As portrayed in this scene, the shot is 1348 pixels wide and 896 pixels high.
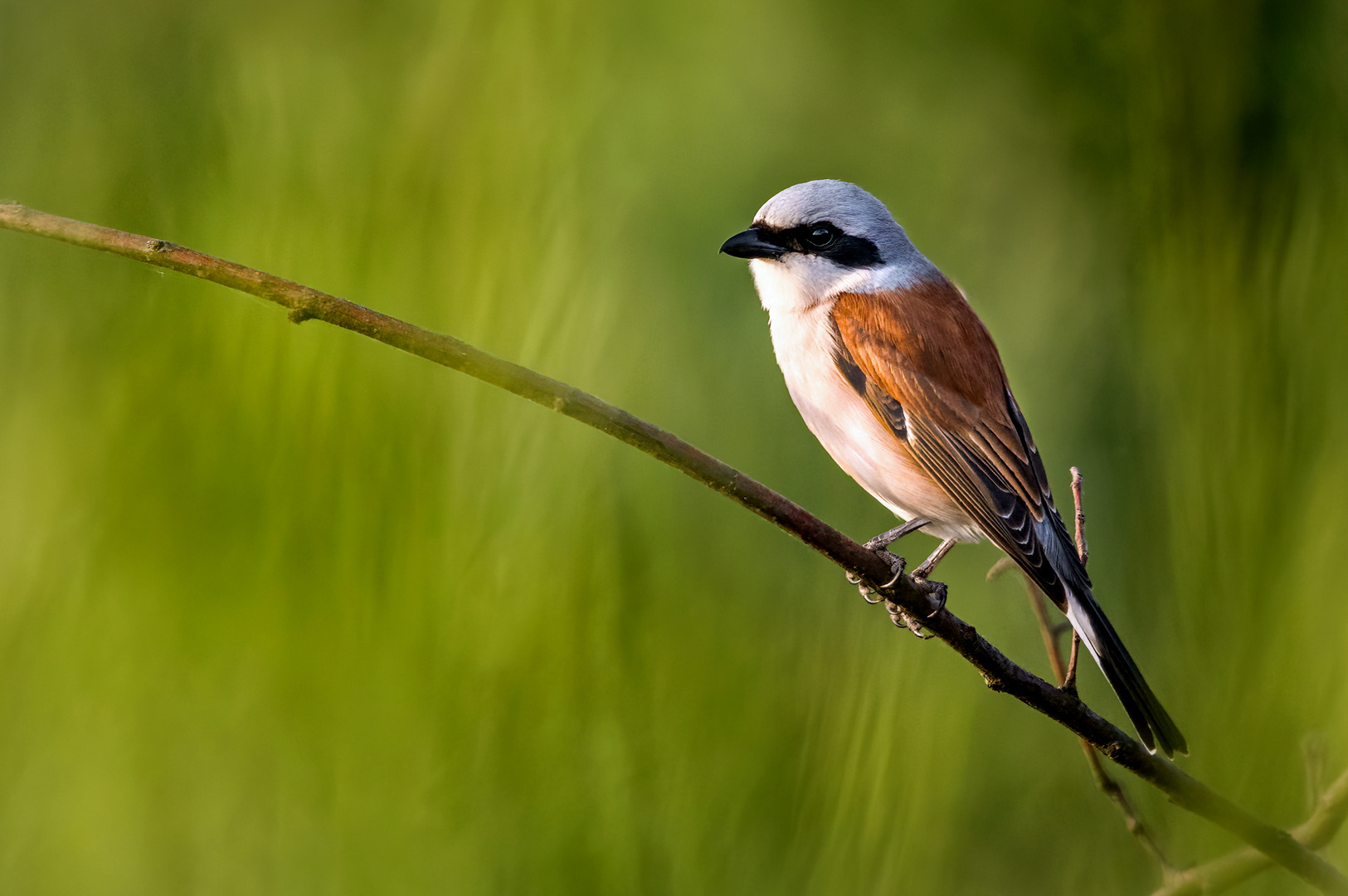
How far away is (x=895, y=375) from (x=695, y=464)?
0.66 meters

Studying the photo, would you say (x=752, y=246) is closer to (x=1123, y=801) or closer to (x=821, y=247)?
(x=821, y=247)

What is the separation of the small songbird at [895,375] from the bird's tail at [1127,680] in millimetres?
100

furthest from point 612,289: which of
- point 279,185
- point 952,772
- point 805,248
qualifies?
point 952,772

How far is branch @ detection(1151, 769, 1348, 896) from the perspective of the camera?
0.60 meters

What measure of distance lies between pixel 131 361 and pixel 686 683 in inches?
22.2

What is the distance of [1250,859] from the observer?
0.66 metres

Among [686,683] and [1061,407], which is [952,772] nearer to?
[686,683]

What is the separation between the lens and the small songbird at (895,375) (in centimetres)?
99

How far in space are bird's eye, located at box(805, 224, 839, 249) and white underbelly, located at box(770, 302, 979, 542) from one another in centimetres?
9

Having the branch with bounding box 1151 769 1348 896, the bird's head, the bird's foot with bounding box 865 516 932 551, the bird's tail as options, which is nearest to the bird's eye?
the bird's head

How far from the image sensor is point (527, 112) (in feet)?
3.54

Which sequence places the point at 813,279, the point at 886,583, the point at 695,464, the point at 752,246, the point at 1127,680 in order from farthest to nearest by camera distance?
the point at 813,279 → the point at 752,246 → the point at 1127,680 → the point at 886,583 → the point at 695,464

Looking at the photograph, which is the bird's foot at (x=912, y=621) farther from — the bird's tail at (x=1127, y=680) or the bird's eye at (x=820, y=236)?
the bird's eye at (x=820, y=236)

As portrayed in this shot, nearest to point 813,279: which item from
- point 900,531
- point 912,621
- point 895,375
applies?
point 895,375
